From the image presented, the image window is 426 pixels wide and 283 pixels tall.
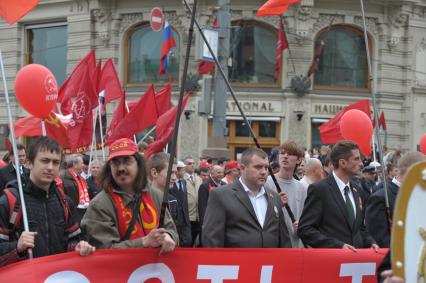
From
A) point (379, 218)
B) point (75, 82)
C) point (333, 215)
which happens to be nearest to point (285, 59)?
point (75, 82)

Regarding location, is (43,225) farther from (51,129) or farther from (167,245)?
(51,129)

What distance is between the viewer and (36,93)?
8102 mm

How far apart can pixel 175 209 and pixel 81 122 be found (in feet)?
14.2

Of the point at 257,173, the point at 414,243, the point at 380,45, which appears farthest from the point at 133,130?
the point at 380,45

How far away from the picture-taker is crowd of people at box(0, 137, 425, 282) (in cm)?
518

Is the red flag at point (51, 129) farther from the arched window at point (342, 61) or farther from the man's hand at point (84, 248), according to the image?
the arched window at point (342, 61)

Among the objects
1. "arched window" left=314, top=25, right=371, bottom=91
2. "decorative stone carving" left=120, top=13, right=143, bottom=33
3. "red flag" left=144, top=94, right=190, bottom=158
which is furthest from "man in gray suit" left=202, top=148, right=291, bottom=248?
"decorative stone carving" left=120, top=13, right=143, bottom=33

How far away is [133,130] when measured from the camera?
1255 cm

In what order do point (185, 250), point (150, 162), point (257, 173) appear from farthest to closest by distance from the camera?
point (150, 162), point (257, 173), point (185, 250)

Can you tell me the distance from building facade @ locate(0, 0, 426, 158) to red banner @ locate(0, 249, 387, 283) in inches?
770

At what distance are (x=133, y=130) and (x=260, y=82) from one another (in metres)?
14.5

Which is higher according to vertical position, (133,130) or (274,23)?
(274,23)

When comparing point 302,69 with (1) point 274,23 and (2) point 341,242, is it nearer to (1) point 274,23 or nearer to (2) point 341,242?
(1) point 274,23

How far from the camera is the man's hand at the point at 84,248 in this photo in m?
5.07
